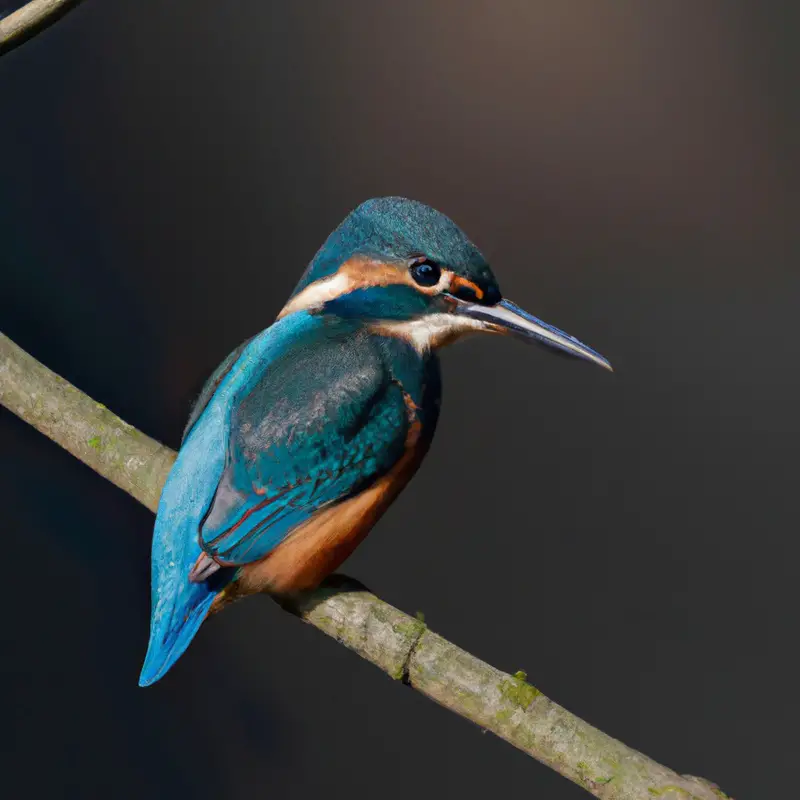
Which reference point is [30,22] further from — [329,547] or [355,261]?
[329,547]

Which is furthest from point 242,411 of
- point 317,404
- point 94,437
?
point 94,437

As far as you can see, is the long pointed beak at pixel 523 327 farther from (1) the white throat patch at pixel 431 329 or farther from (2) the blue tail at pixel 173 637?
(2) the blue tail at pixel 173 637

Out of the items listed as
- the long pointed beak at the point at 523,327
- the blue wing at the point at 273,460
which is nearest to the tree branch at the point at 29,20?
the blue wing at the point at 273,460

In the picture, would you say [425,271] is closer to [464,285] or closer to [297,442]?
[464,285]

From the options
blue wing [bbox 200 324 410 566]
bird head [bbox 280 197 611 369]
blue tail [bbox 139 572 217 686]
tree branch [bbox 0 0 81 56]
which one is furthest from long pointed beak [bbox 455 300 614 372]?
tree branch [bbox 0 0 81 56]

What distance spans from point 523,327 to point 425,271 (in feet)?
0.38

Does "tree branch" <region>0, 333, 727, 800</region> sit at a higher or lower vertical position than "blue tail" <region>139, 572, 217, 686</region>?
higher

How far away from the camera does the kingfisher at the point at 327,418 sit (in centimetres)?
97

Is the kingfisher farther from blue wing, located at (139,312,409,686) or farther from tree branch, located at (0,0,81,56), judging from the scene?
tree branch, located at (0,0,81,56)

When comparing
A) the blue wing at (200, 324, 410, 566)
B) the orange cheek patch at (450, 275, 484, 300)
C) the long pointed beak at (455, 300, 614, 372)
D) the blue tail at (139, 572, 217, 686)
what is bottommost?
the blue tail at (139, 572, 217, 686)

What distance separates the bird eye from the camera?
98 cm

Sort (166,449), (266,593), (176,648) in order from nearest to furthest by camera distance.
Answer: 1. (176,648)
2. (266,593)
3. (166,449)

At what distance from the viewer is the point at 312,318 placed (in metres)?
1.04

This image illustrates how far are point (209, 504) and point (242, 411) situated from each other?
0.10 meters
